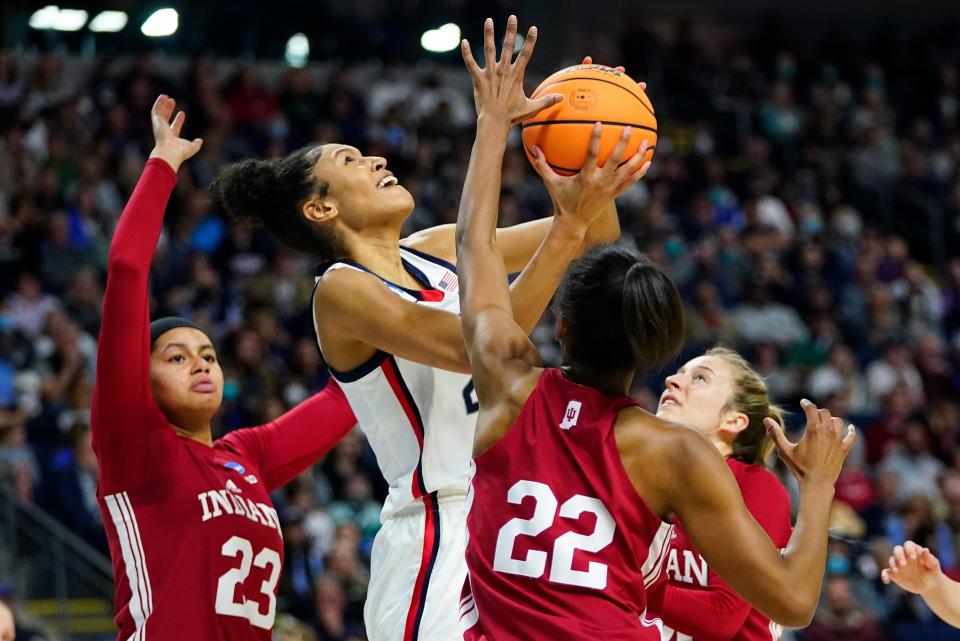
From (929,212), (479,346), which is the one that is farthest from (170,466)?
(929,212)

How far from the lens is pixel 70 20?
14.0 meters

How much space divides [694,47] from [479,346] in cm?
1523

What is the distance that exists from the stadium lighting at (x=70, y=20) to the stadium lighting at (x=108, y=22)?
11 centimetres

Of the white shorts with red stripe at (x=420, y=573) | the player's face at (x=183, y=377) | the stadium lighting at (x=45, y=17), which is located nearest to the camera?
the white shorts with red stripe at (x=420, y=573)

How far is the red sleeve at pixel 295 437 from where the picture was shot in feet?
13.9

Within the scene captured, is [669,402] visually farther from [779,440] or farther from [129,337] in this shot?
[129,337]

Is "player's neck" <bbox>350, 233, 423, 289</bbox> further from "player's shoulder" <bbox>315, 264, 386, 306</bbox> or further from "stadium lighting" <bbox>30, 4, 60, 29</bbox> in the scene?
"stadium lighting" <bbox>30, 4, 60, 29</bbox>

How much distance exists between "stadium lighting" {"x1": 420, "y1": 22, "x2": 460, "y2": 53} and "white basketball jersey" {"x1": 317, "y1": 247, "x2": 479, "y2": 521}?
12411 millimetres

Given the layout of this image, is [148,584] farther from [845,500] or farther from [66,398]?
[845,500]

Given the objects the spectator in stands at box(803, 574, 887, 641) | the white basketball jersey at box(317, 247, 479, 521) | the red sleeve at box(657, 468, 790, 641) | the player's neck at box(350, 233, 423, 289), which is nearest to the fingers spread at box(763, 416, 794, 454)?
the red sleeve at box(657, 468, 790, 641)

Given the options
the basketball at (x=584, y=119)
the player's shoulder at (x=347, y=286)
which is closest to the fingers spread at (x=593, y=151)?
the basketball at (x=584, y=119)

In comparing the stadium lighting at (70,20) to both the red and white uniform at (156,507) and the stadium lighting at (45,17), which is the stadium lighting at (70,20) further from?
the red and white uniform at (156,507)

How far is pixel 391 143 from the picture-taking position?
524 inches

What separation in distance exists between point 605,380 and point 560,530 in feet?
1.08
